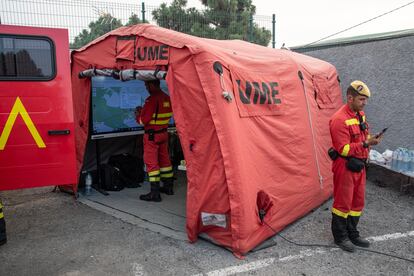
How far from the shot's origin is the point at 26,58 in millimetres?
4348

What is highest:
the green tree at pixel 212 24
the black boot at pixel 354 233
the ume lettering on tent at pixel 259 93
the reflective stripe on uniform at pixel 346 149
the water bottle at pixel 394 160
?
the green tree at pixel 212 24

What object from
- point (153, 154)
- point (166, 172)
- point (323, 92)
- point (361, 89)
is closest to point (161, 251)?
point (153, 154)

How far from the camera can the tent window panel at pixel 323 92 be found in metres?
6.00

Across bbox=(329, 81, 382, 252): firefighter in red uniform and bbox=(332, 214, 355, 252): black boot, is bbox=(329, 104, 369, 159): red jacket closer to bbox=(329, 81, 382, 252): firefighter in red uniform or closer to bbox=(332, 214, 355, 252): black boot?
bbox=(329, 81, 382, 252): firefighter in red uniform

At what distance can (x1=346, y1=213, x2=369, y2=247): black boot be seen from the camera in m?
4.28

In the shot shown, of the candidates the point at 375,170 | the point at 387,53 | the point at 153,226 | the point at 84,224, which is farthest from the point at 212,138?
the point at 387,53

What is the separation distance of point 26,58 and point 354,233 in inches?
169

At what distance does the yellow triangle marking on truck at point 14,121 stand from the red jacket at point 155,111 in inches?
71.3

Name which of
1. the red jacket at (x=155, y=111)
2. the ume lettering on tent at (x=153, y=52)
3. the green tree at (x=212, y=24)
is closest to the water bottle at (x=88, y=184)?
the red jacket at (x=155, y=111)

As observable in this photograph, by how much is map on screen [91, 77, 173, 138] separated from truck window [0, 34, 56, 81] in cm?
205

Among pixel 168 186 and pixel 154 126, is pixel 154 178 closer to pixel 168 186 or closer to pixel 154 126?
pixel 168 186

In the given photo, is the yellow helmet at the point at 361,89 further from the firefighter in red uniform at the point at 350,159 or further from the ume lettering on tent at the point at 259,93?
the ume lettering on tent at the point at 259,93

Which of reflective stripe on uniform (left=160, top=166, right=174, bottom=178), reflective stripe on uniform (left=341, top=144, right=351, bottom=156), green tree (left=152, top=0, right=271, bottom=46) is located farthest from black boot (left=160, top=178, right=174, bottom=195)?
green tree (left=152, top=0, right=271, bottom=46)

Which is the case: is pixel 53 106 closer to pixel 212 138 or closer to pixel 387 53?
pixel 212 138
